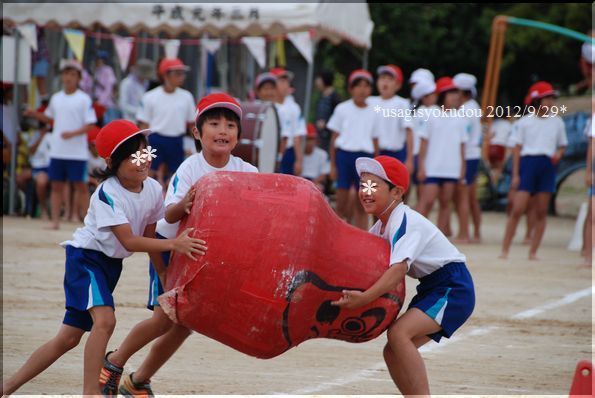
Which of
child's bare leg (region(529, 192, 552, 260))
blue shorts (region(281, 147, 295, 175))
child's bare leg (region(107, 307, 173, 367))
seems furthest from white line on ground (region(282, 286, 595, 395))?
blue shorts (region(281, 147, 295, 175))

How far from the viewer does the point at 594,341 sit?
302 inches

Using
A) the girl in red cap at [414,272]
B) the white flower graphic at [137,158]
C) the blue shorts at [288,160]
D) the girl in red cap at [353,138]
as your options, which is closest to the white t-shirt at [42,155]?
the blue shorts at [288,160]

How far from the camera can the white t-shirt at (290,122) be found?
14.3m

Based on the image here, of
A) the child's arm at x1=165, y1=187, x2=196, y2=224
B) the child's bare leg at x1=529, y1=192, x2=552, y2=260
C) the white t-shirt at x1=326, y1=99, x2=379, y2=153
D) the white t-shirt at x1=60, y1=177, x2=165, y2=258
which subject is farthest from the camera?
the white t-shirt at x1=326, y1=99, x2=379, y2=153

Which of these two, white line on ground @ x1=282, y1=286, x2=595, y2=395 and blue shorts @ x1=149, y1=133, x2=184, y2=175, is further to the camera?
blue shorts @ x1=149, y1=133, x2=184, y2=175

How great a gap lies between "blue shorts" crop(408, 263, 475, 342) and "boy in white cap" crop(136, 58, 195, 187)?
8.77 m

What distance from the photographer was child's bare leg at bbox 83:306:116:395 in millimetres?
5219

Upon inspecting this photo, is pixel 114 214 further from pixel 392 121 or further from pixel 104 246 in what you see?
pixel 392 121

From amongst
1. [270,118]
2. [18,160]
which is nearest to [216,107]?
[270,118]

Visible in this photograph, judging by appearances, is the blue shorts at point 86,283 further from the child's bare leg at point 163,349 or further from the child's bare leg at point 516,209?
the child's bare leg at point 516,209

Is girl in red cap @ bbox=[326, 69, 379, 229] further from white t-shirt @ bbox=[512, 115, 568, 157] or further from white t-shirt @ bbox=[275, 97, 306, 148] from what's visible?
white t-shirt @ bbox=[512, 115, 568, 157]

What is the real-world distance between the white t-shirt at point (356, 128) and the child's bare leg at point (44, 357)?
27.1 feet

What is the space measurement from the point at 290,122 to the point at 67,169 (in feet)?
9.38

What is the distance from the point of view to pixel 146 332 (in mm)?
5348
